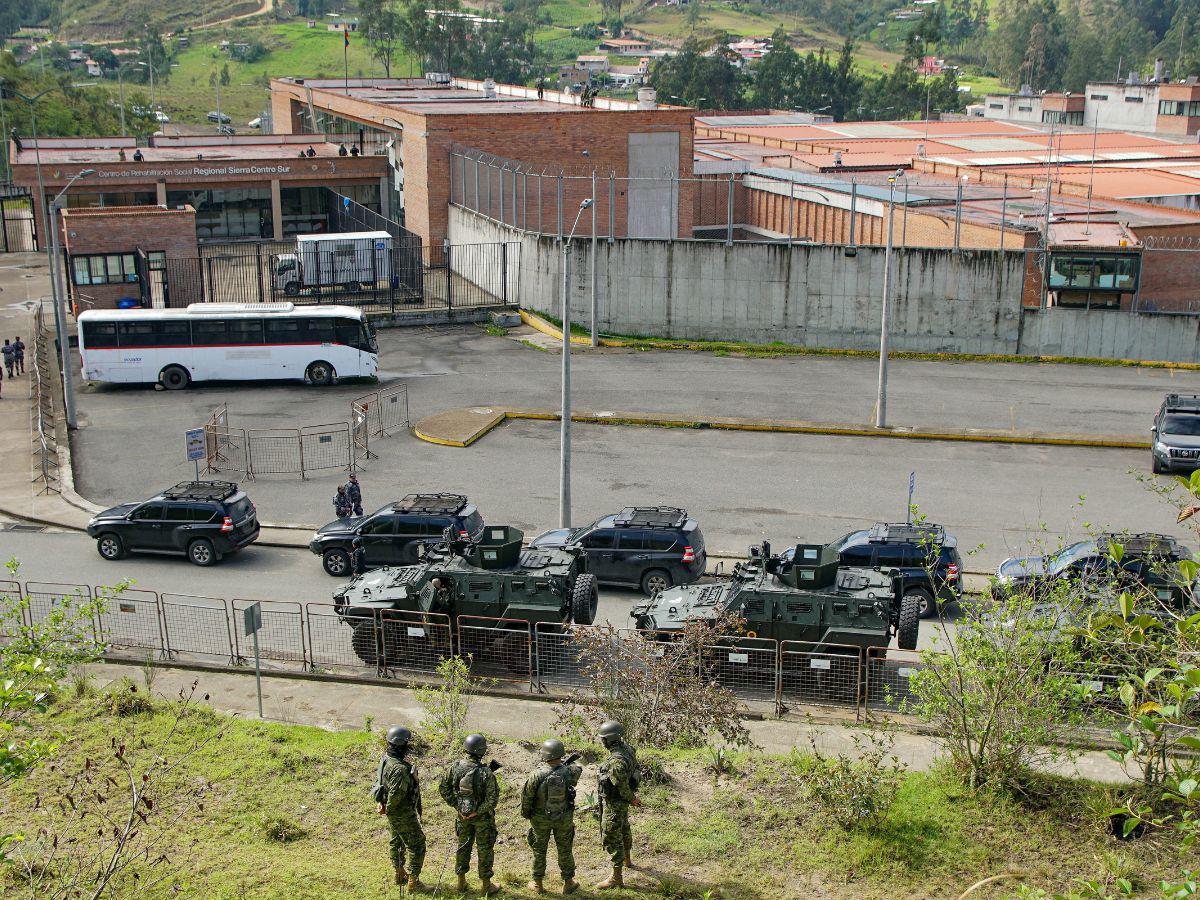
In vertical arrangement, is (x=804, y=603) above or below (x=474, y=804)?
below

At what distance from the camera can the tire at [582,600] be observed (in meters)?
20.4

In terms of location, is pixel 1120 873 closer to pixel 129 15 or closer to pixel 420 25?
pixel 420 25

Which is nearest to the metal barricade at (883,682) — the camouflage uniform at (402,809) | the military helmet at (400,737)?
the camouflage uniform at (402,809)

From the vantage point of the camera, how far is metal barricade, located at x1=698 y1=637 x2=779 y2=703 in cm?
1825

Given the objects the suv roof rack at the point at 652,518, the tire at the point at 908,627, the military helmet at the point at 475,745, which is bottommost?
the tire at the point at 908,627

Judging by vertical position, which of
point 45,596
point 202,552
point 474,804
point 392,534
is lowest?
point 202,552

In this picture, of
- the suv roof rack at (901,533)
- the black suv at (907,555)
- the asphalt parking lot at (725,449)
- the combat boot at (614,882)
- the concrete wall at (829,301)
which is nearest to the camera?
the combat boot at (614,882)

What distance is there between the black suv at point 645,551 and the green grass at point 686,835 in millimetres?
7087

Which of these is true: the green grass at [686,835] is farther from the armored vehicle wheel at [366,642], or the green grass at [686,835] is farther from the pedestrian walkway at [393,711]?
the armored vehicle wheel at [366,642]

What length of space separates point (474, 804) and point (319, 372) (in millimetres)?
27387

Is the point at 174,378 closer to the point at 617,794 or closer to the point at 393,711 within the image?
the point at 393,711

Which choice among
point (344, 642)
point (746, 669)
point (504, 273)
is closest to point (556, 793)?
point (746, 669)

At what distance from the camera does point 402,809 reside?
1229 cm

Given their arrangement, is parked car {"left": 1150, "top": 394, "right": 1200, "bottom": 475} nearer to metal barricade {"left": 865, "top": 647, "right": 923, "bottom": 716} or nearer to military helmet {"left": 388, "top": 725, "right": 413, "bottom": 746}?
metal barricade {"left": 865, "top": 647, "right": 923, "bottom": 716}
